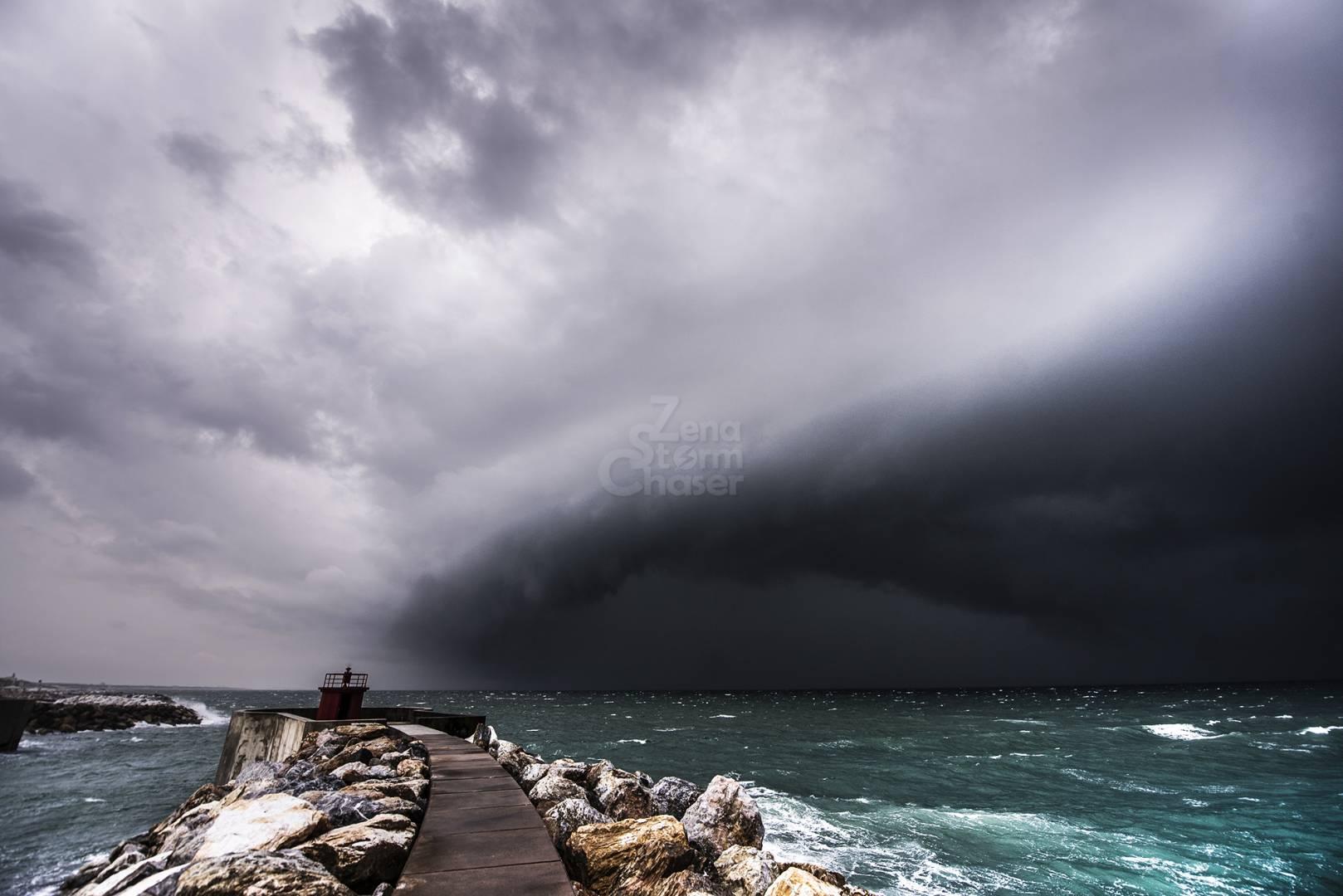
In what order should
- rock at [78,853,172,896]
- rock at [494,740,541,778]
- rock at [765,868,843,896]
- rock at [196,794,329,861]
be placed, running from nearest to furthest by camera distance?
rock at [765,868,843,896] → rock at [196,794,329,861] → rock at [78,853,172,896] → rock at [494,740,541,778]

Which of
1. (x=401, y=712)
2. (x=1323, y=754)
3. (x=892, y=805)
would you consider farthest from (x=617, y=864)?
(x=1323, y=754)

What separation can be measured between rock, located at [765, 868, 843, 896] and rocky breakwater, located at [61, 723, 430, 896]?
359cm

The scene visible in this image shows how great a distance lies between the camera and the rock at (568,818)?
7691 mm

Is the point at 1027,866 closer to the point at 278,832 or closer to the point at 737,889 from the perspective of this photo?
the point at 737,889

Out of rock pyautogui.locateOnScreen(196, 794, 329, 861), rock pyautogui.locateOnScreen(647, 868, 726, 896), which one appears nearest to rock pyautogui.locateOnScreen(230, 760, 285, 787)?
rock pyautogui.locateOnScreen(196, 794, 329, 861)

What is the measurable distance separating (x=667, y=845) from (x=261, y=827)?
13.5 ft

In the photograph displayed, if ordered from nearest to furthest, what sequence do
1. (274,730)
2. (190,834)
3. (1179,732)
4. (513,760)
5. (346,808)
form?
(346,808)
(190,834)
(513,760)
(274,730)
(1179,732)

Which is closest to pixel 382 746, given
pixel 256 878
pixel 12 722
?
pixel 256 878

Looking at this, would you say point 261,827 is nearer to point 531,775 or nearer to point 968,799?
point 531,775

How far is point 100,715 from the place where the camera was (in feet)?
218

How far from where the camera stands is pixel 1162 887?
12734 mm

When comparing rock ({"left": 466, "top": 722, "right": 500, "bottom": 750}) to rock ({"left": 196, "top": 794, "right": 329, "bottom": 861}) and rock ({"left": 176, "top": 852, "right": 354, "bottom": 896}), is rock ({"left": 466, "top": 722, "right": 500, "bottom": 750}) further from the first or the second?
rock ({"left": 176, "top": 852, "right": 354, "bottom": 896})

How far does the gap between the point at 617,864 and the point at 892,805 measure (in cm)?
1805

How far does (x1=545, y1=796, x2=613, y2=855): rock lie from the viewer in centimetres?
769
